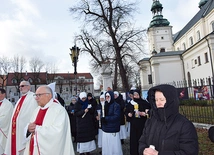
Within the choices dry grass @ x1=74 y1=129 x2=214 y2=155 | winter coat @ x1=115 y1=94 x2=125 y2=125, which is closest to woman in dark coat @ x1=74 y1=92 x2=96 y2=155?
dry grass @ x1=74 y1=129 x2=214 y2=155

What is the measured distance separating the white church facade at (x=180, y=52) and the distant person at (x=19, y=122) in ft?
83.1

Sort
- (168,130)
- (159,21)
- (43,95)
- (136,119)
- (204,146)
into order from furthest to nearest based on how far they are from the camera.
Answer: (159,21)
(204,146)
(136,119)
(43,95)
(168,130)

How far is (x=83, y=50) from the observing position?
30.3m

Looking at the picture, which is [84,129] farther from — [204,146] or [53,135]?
[204,146]

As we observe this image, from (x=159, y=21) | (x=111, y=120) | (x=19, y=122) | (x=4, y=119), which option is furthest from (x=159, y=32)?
(x=19, y=122)

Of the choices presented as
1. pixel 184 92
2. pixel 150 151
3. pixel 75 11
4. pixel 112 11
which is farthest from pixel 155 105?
pixel 75 11

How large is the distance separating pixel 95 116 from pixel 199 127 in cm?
497

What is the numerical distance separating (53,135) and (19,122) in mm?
1940

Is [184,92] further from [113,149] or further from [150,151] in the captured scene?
[150,151]

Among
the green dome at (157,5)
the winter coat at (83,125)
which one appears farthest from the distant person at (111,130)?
the green dome at (157,5)

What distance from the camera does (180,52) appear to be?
145 feet

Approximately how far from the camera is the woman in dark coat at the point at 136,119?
534cm

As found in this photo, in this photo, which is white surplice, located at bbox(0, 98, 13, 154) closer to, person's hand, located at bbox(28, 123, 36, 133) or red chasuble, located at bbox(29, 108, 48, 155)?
red chasuble, located at bbox(29, 108, 48, 155)

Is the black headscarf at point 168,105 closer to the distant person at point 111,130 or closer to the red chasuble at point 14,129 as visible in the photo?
the distant person at point 111,130
